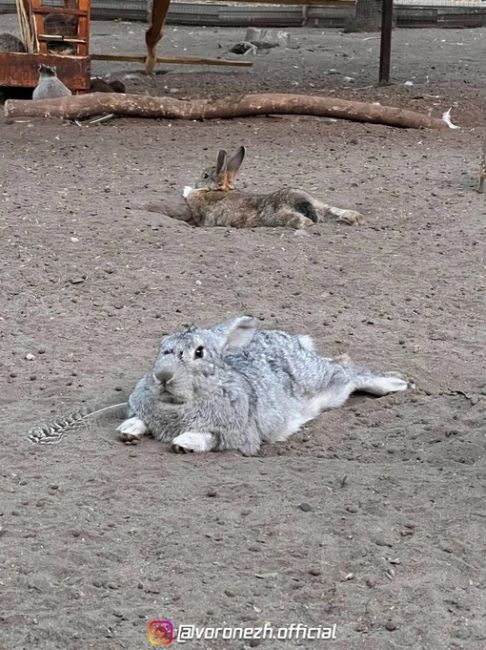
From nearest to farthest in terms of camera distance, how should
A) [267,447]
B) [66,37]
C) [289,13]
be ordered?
[267,447], [66,37], [289,13]

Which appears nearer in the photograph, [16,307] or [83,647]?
[83,647]

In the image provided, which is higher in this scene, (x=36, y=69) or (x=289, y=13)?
(x=289, y=13)

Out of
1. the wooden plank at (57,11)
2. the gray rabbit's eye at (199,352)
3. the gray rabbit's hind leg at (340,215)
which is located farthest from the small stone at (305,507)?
the wooden plank at (57,11)

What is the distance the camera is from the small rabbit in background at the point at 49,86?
11352mm

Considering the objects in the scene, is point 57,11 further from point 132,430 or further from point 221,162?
point 132,430

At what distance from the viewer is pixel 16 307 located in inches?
252

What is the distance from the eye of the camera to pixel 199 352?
462cm

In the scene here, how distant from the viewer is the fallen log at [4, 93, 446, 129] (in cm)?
1096

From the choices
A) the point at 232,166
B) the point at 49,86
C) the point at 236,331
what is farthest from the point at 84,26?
the point at 236,331

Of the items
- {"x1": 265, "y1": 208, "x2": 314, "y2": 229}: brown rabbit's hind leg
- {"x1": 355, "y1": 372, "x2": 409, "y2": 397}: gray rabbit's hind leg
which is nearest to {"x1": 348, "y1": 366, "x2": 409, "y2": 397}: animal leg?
{"x1": 355, "y1": 372, "x2": 409, "y2": 397}: gray rabbit's hind leg

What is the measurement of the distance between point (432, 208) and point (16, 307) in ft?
11.2

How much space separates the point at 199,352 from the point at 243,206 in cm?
406

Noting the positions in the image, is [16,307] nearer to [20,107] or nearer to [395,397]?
[395,397]

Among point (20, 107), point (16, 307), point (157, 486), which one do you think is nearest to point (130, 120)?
point (20, 107)
